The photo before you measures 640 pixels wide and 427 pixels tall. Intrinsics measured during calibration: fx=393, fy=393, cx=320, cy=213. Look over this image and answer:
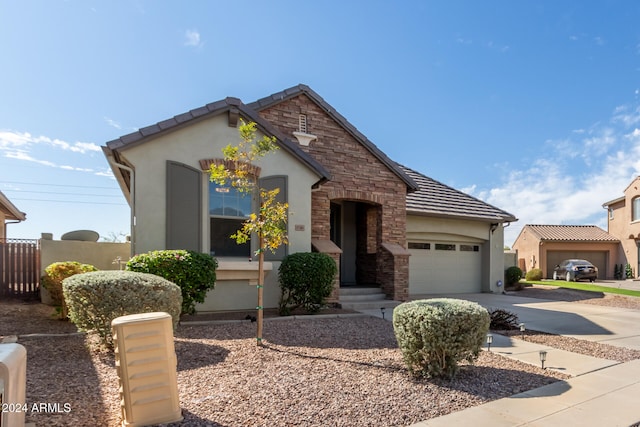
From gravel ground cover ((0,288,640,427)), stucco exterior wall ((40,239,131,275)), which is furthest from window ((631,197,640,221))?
stucco exterior wall ((40,239,131,275))

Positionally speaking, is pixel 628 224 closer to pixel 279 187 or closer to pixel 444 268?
pixel 444 268

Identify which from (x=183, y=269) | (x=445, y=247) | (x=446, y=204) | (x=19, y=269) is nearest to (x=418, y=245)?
(x=445, y=247)

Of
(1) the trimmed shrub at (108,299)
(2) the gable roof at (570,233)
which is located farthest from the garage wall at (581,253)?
(1) the trimmed shrub at (108,299)

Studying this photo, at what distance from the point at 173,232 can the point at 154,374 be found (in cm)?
578

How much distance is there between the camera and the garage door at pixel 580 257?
1232 inches

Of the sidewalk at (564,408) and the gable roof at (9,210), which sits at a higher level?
the gable roof at (9,210)

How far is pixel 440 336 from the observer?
4.77 metres

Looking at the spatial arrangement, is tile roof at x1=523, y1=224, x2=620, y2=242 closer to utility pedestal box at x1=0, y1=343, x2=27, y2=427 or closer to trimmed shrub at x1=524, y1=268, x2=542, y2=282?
trimmed shrub at x1=524, y1=268, x2=542, y2=282

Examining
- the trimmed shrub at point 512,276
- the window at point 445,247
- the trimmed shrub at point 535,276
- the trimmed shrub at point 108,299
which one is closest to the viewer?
the trimmed shrub at point 108,299

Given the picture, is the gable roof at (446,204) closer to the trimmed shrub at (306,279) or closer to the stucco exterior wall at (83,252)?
the trimmed shrub at (306,279)

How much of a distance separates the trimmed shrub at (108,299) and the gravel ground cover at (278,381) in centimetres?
52

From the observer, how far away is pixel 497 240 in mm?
17312

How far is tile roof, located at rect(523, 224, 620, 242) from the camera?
31.1 m

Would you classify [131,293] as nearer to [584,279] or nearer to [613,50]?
[613,50]
